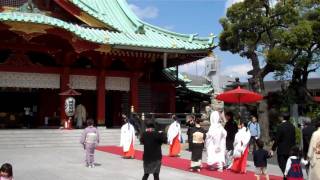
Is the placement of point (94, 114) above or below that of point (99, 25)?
below

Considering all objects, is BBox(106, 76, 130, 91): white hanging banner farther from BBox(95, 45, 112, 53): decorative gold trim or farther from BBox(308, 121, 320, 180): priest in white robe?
BBox(308, 121, 320, 180): priest in white robe

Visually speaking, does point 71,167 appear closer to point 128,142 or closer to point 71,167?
point 71,167

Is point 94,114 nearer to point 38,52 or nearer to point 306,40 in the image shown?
point 38,52

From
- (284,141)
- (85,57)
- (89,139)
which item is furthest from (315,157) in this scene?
(85,57)

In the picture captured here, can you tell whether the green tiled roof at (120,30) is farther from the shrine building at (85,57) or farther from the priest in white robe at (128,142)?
the priest in white robe at (128,142)

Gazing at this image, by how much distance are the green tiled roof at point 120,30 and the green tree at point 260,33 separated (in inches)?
88.4

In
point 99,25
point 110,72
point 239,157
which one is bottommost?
point 239,157

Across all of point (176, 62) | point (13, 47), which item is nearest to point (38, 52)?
point (13, 47)

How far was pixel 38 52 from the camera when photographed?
78.3 ft

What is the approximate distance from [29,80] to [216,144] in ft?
40.6

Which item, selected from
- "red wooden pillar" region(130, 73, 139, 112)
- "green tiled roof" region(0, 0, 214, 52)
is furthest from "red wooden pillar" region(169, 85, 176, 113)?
"green tiled roof" region(0, 0, 214, 52)

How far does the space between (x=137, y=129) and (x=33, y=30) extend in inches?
251

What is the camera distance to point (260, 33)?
2280 centimetres

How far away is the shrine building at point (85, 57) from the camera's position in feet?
74.1
